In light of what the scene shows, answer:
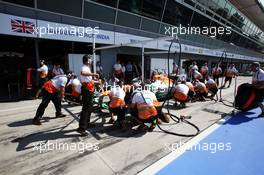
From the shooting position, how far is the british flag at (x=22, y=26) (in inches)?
371

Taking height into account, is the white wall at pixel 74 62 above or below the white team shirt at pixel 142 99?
above

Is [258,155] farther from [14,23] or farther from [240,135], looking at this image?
[14,23]

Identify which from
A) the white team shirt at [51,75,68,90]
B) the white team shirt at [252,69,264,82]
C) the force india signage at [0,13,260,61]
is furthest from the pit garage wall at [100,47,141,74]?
the white team shirt at [252,69,264,82]

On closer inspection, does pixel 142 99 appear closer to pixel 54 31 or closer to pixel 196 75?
pixel 196 75

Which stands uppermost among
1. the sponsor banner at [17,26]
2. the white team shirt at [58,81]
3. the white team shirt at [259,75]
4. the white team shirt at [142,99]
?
the sponsor banner at [17,26]

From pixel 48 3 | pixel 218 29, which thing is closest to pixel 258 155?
pixel 48 3

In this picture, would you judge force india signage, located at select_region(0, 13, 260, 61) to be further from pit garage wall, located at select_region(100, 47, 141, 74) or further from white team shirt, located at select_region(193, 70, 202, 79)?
white team shirt, located at select_region(193, 70, 202, 79)

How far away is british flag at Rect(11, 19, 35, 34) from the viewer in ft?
30.9

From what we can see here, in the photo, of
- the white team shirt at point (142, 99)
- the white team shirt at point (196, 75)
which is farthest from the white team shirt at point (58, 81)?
the white team shirt at point (196, 75)

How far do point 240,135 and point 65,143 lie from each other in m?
4.31

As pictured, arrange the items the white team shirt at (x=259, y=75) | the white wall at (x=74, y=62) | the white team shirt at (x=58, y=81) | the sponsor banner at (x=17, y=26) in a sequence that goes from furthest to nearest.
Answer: the white wall at (x=74, y=62) < the sponsor banner at (x=17, y=26) < the white team shirt at (x=259, y=75) < the white team shirt at (x=58, y=81)

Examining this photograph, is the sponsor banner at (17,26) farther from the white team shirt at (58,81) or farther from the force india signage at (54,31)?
the white team shirt at (58,81)

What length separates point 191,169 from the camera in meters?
3.35

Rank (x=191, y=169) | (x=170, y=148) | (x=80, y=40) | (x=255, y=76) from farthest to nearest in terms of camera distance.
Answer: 1. (x=80, y=40)
2. (x=255, y=76)
3. (x=170, y=148)
4. (x=191, y=169)
